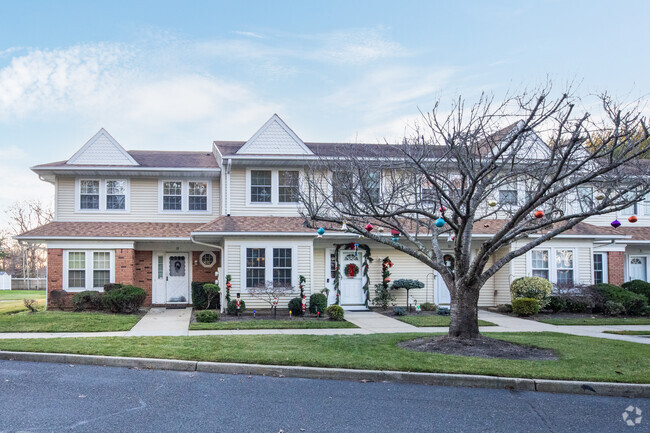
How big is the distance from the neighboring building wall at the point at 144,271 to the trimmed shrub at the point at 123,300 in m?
2.46

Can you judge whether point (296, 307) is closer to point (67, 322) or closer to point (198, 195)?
point (198, 195)

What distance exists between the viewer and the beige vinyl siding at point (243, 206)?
17891mm

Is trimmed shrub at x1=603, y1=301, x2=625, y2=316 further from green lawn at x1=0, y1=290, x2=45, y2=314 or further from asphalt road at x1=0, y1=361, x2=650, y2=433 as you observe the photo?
green lawn at x1=0, y1=290, x2=45, y2=314

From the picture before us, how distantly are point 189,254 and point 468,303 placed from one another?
12.1 meters

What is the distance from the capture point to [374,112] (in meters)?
15.9

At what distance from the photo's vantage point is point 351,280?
60.1 feet

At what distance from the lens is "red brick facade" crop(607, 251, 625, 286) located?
19719mm

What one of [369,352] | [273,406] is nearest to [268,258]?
[369,352]

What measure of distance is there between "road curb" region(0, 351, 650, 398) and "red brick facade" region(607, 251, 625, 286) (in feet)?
47.2

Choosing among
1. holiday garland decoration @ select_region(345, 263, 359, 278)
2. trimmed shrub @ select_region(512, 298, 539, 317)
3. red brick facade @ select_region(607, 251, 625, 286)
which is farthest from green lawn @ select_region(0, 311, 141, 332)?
red brick facade @ select_region(607, 251, 625, 286)

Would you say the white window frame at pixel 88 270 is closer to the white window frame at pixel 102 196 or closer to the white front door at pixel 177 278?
the white window frame at pixel 102 196

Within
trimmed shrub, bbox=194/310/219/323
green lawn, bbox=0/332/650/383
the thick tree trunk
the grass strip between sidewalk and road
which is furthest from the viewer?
the grass strip between sidewalk and road

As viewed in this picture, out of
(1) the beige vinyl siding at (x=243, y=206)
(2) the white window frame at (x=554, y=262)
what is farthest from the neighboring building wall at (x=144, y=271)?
(2) the white window frame at (x=554, y=262)

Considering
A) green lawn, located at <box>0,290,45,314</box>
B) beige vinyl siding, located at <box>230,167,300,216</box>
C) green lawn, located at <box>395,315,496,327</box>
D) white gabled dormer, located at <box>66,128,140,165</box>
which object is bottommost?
green lawn, located at <box>0,290,45,314</box>
